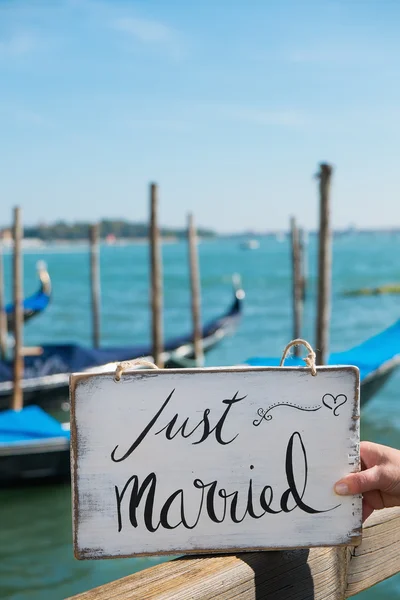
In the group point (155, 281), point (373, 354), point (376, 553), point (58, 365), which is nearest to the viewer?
point (376, 553)

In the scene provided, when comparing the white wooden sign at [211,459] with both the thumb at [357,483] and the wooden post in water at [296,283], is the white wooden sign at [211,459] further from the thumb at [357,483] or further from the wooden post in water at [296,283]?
the wooden post in water at [296,283]

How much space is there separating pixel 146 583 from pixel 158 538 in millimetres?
58

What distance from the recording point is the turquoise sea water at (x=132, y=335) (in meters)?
5.31

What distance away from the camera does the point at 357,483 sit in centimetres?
98

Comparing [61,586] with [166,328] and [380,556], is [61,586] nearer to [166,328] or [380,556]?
[380,556]

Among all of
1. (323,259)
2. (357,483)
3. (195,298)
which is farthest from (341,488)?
(195,298)

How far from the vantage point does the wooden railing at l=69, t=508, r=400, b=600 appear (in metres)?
0.92

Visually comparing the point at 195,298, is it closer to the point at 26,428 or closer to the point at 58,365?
the point at 58,365

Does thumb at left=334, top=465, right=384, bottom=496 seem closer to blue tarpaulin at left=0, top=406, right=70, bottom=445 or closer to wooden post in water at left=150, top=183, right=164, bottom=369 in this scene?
blue tarpaulin at left=0, top=406, right=70, bottom=445

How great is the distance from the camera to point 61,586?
16.9 ft

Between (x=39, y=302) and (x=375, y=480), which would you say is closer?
(x=375, y=480)

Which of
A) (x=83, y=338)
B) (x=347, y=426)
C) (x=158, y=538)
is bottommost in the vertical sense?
(x=83, y=338)

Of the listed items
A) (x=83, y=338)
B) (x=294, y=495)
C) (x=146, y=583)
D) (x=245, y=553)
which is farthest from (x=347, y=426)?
(x=83, y=338)

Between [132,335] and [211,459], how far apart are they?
23669mm
